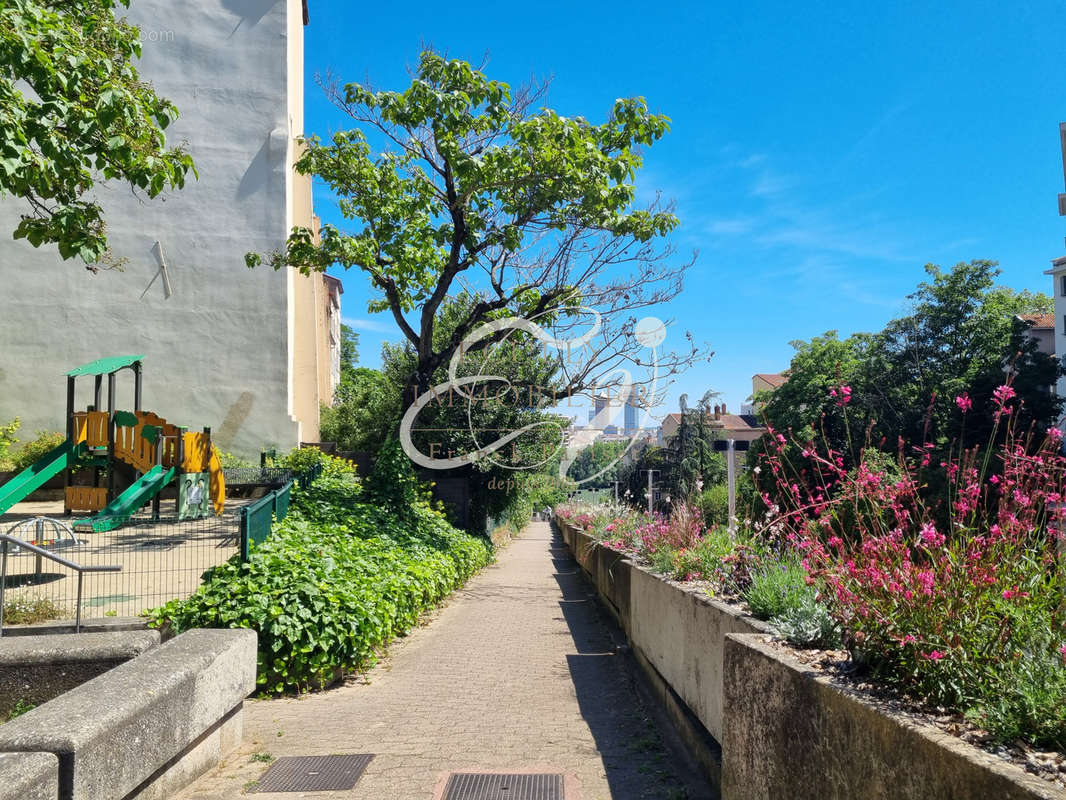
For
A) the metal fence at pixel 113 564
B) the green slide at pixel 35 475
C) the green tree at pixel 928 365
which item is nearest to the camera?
the metal fence at pixel 113 564

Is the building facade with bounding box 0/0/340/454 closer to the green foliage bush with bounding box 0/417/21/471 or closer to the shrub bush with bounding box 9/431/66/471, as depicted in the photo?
the green foliage bush with bounding box 0/417/21/471

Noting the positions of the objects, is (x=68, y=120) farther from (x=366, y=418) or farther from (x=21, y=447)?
(x=21, y=447)

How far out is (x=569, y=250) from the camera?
16.0m

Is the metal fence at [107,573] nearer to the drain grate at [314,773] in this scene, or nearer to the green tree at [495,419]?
the drain grate at [314,773]

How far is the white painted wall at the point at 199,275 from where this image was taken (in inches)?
898

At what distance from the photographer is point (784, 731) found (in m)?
3.04

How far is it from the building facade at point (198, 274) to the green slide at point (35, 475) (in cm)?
864

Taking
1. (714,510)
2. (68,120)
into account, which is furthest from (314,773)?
(714,510)

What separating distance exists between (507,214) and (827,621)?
12.6m

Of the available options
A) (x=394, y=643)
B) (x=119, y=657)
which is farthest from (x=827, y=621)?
(x=394, y=643)

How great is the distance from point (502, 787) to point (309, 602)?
9.18 ft

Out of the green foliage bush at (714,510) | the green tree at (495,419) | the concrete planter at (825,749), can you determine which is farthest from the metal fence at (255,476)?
the concrete planter at (825,749)

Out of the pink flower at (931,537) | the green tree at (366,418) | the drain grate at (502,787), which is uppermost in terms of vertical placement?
the green tree at (366,418)

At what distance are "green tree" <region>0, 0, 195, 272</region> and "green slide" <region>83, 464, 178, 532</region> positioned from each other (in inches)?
239
